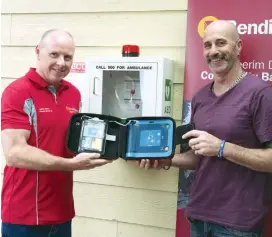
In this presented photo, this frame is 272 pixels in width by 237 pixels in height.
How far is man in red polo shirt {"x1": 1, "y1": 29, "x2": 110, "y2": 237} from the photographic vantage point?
175cm

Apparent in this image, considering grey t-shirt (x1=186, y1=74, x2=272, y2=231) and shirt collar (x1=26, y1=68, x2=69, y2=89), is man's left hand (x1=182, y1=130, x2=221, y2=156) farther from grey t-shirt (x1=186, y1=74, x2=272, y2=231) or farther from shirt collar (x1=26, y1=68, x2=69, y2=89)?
shirt collar (x1=26, y1=68, x2=69, y2=89)

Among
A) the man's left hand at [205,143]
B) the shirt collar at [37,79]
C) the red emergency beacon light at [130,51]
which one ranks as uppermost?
the red emergency beacon light at [130,51]

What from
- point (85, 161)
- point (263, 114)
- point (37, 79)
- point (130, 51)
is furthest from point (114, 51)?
point (263, 114)

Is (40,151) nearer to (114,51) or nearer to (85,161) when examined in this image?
(85,161)

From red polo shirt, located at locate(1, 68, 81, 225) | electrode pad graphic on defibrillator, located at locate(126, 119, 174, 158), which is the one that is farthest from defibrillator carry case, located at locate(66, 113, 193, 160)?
red polo shirt, located at locate(1, 68, 81, 225)

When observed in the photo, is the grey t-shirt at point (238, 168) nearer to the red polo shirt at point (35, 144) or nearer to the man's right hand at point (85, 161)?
the man's right hand at point (85, 161)

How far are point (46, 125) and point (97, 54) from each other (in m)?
0.71

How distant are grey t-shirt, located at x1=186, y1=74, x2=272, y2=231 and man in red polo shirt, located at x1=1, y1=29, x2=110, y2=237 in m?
0.50

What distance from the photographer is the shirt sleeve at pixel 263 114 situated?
1.64m

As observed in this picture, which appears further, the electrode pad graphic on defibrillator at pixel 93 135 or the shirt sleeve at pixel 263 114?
the electrode pad graphic on defibrillator at pixel 93 135

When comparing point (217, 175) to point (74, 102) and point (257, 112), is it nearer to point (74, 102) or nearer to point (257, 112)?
point (257, 112)

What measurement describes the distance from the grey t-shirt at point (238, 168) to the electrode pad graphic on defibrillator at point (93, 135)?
1.51 ft

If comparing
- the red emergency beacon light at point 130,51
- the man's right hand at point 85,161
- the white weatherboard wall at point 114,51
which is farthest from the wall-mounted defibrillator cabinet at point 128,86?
the man's right hand at point 85,161

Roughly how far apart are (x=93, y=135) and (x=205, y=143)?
0.50 meters
